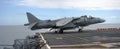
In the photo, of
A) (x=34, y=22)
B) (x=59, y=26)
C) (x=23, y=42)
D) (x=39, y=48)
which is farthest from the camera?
(x=34, y=22)

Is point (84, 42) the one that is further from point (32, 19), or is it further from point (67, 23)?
point (32, 19)

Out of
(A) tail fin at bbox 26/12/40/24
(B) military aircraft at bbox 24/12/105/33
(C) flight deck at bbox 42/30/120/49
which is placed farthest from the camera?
(A) tail fin at bbox 26/12/40/24

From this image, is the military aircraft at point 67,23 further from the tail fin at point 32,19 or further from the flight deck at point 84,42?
the flight deck at point 84,42

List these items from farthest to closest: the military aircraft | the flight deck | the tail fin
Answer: the tail fin
the military aircraft
the flight deck

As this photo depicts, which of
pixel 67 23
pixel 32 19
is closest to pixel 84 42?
pixel 67 23

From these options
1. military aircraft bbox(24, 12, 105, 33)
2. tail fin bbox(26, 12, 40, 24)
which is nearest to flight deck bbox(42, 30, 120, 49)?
military aircraft bbox(24, 12, 105, 33)

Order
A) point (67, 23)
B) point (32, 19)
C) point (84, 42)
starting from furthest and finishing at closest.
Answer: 1. point (32, 19)
2. point (67, 23)
3. point (84, 42)

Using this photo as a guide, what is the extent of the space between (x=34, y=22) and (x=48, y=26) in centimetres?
671

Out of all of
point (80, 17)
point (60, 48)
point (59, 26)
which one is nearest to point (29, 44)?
point (60, 48)

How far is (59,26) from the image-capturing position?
66250mm

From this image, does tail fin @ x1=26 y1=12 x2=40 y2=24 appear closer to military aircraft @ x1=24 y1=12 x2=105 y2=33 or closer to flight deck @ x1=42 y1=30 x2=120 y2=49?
military aircraft @ x1=24 y1=12 x2=105 y2=33

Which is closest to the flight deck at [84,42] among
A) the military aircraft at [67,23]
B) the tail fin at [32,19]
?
the military aircraft at [67,23]

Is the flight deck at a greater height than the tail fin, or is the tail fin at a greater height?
the flight deck

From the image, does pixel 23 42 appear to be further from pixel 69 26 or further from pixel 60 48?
pixel 69 26
